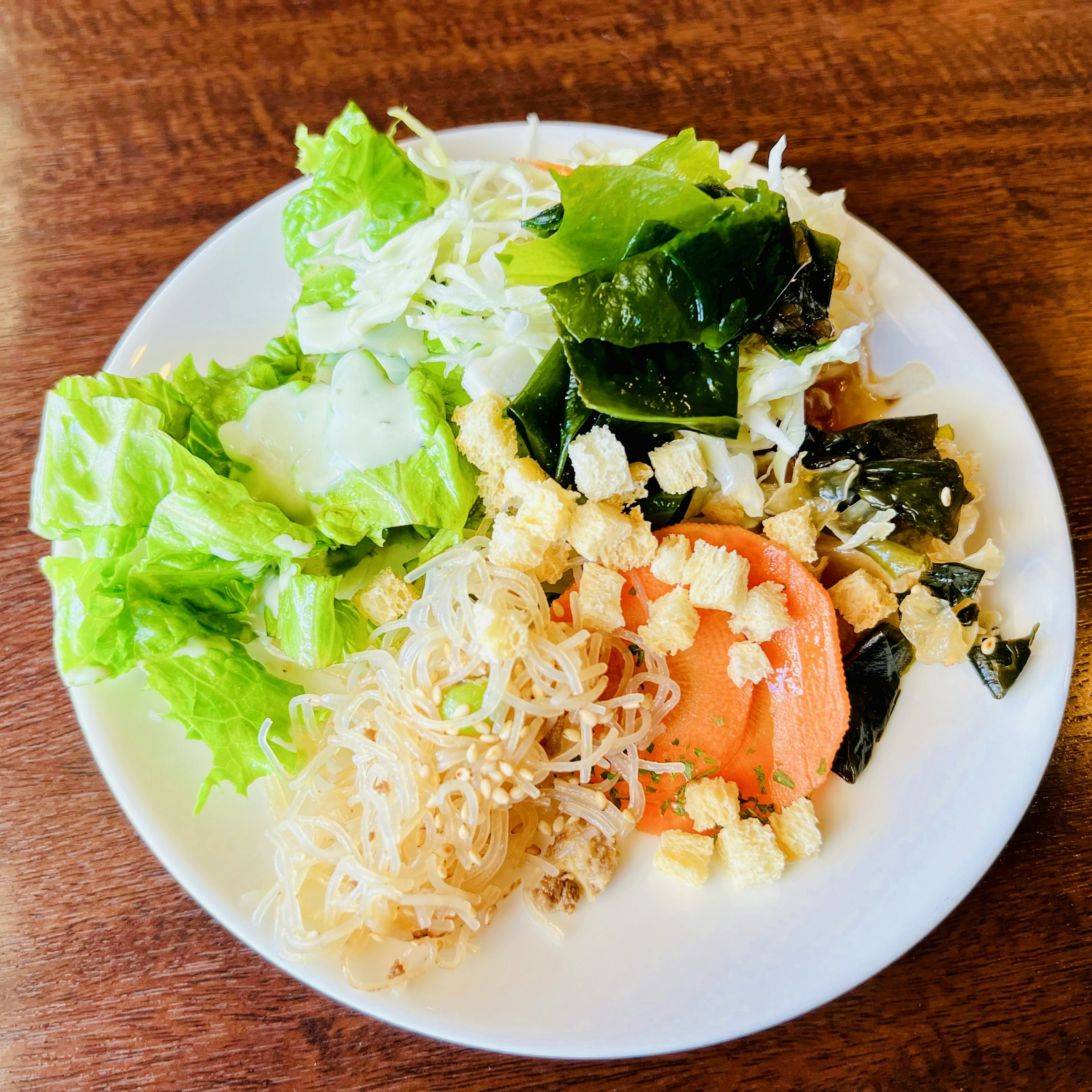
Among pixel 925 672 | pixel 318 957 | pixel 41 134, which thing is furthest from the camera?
pixel 41 134

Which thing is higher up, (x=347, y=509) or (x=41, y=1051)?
(x=347, y=509)

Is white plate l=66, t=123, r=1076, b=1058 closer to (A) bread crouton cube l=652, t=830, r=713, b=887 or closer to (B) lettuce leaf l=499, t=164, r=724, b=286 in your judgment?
(A) bread crouton cube l=652, t=830, r=713, b=887

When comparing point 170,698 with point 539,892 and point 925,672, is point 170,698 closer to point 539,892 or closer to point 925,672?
point 539,892

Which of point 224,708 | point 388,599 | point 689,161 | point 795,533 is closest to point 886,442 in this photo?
point 795,533

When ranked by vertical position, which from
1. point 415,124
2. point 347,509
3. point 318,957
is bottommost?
point 318,957

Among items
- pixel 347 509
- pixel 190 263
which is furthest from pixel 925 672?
pixel 190 263

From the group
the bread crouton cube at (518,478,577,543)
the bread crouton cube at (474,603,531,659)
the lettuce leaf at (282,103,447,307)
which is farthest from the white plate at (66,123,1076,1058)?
the lettuce leaf at (282,103,447,307)
